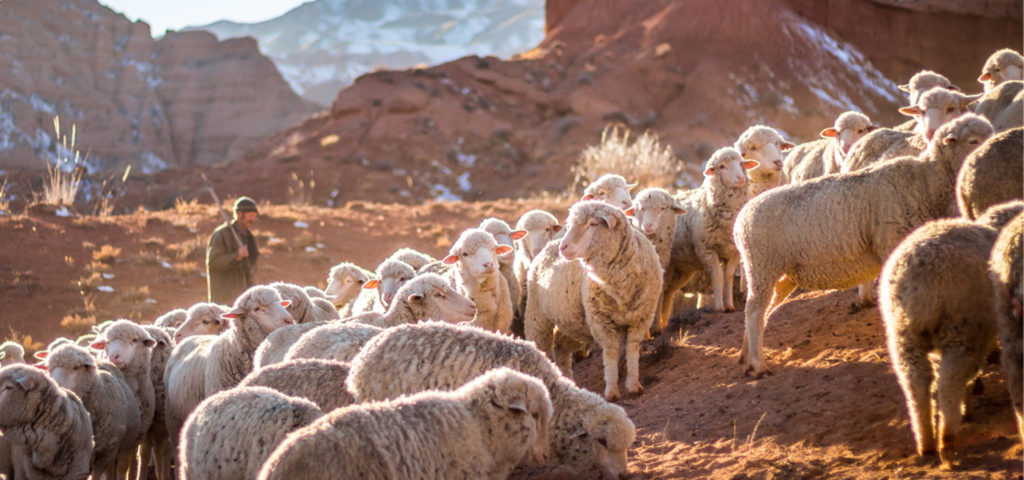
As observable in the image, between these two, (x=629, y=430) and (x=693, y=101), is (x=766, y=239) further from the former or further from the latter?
(x=693, y=101)

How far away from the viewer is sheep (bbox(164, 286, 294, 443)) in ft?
24.5

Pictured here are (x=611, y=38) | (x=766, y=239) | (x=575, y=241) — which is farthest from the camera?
(x=611, y=38)

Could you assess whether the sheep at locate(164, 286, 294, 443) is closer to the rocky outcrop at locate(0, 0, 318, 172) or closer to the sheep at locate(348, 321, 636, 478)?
the sheep at locate(348, 321, 636, 478)

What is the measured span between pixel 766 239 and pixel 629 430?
2419mm

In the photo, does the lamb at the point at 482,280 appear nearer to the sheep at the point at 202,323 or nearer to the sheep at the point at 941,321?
the sheep at the point at 202,323

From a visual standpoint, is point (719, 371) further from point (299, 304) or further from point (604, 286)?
point (299, 304)

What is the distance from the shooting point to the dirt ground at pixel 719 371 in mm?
5281

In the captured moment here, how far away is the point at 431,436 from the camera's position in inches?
177

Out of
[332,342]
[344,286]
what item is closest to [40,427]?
[332,342]

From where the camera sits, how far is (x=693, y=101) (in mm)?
37500

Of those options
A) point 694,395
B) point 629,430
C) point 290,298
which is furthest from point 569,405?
point 290,298

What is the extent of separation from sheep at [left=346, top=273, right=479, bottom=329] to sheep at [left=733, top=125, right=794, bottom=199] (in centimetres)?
459

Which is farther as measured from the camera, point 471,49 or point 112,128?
point 471,49

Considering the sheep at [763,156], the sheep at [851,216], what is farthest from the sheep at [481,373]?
the sheep at [763,156]
